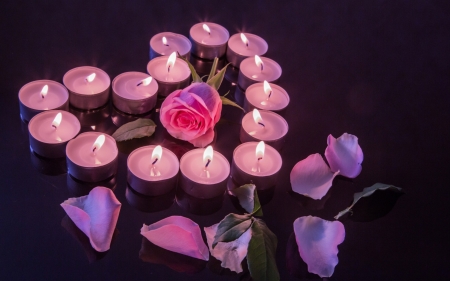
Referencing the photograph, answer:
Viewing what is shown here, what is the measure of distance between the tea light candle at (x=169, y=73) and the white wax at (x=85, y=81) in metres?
0.14

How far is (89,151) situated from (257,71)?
0.60m

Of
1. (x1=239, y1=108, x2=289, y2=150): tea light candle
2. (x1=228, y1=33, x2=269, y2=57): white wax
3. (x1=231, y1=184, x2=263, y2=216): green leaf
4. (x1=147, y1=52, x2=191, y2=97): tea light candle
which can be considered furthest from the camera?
(x1=228, y1=33, x2=269, y2=57): white wax

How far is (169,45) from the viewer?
1.58 m

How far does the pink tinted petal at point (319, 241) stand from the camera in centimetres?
103

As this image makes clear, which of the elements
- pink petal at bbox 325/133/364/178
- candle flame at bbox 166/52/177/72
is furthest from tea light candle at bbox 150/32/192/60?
pink petal at bbox 325/133/364/178

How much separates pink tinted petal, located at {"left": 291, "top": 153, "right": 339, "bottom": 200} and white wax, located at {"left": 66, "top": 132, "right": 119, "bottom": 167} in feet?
1.35

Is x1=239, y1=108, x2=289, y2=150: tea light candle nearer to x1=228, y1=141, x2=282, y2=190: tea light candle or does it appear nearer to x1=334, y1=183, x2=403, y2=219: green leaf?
x1=228, y1=141, x2=282, y2=190: tea light candle

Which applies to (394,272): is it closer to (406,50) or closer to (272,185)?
(272,185)

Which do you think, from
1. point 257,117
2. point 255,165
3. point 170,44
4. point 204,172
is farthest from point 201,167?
point 170,44

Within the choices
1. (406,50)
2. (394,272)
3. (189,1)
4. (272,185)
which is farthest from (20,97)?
(406,50)

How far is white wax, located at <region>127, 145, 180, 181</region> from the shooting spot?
113cm

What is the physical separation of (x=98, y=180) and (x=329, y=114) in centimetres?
68

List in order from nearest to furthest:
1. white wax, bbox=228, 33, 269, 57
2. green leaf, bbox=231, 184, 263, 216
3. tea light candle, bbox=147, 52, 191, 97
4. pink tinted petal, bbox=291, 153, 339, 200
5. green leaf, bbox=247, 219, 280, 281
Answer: green leaf, bbox=247, 219, 280, 281, green leaf, bbox=231, 184, 263, 216, pink tinted petal, bbox=291, 153, 339, 200, tea light candle, bbox=147, 52, 191, 97, white wax, bbox=228, 33, 269, 57

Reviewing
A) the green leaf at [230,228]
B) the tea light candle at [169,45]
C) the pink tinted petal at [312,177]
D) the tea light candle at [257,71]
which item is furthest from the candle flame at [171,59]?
the green leaf at [230,228]
